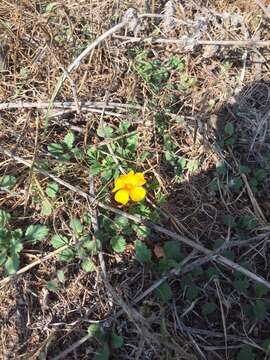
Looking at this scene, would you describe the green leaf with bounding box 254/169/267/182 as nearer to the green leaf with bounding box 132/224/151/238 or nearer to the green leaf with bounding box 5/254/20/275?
the green leaf with bounding box 132/224/151/238

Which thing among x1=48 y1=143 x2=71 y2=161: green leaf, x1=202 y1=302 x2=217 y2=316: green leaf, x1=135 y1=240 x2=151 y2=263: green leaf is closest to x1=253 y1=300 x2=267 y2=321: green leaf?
x1=202 y1=302 x2=217 y2=316: green leaf

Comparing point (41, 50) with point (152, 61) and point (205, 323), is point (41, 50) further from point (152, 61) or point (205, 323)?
point (205, 323)

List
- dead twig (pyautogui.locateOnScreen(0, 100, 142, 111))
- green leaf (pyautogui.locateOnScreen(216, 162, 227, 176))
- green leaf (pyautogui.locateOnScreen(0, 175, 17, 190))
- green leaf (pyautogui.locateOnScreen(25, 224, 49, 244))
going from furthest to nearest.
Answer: dead twig (pyautogui.locateOnScreen(0, 100, 142, 111))
green leaf (pyautogui.locateOnScreen(216, 162, 227, 176))
green leaf (pyautogui.locateOnScreen(0, 175, 17, 190))
green leaf (pyautogui.locateOnScreen(25, 224, 49, 244))

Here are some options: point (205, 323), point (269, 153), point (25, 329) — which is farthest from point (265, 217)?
point (25, 329)

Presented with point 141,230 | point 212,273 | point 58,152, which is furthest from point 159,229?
point 58,152

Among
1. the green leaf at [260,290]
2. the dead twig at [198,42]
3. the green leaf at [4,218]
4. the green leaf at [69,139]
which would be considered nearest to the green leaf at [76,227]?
the green leaf at [4,218]

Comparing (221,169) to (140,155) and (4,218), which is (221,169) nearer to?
(140,155)
